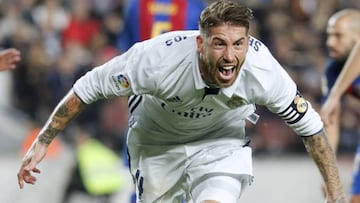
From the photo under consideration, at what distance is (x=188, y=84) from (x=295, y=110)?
0.54 meters

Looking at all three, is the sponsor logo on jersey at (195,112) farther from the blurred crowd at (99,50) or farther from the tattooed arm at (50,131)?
the blurred crowd at (99,50)

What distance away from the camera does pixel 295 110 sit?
563 cm

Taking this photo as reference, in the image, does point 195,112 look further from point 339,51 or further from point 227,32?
point 339,51

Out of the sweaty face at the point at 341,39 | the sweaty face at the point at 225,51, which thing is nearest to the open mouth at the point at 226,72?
the sweaty face at the point at 225,51

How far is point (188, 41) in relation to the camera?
5625 mm

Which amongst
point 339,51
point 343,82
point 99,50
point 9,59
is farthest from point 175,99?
point 99,50

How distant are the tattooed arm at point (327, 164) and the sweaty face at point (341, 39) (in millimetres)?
1632

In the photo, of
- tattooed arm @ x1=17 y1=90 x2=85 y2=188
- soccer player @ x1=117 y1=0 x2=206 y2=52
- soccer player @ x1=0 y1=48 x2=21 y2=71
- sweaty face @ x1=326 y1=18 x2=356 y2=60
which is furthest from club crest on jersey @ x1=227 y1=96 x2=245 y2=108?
soccer player @ x1=117 y1=0 x2=206 y2=52

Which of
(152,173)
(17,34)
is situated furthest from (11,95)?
(152,173)

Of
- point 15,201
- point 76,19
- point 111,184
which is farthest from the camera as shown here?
point 76,19

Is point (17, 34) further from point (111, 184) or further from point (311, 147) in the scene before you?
point (311, 147)

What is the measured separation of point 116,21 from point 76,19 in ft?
1.55

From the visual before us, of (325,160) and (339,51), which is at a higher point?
(325,160)

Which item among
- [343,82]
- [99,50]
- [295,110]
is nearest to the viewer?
[295,110]
